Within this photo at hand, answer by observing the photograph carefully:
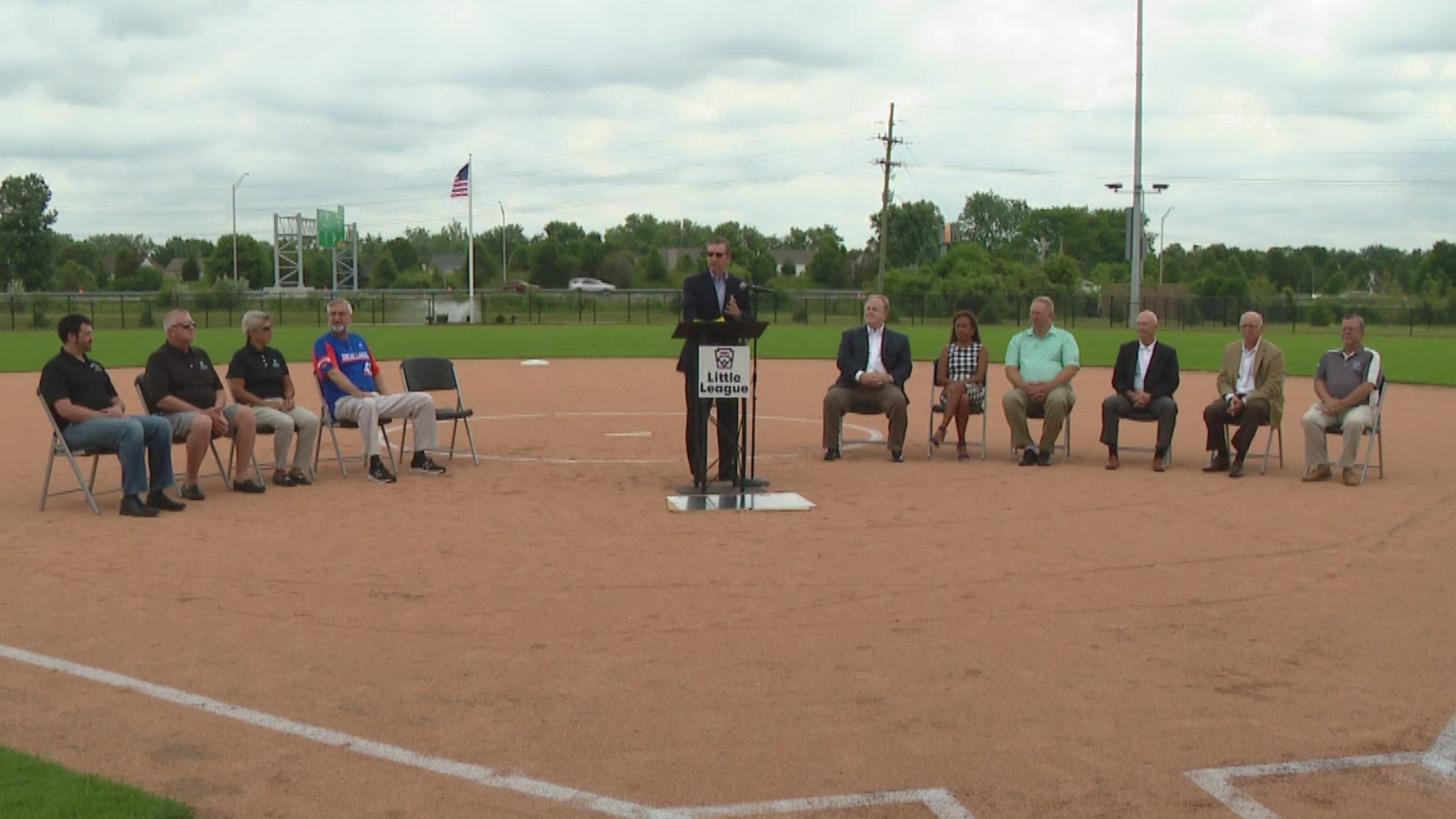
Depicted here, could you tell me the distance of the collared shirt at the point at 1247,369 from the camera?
1184cm

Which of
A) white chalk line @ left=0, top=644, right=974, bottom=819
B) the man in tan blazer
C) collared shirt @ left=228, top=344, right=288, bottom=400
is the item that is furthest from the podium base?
white chalk line @ left=0, top=644, right=974, bottom=819

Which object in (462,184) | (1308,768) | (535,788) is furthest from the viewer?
(462,184)

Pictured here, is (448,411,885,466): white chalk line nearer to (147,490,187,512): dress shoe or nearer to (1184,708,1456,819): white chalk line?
(147,490,187,512): dress shoe

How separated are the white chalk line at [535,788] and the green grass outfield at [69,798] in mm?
728

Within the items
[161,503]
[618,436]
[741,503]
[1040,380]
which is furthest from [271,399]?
[1040,380]

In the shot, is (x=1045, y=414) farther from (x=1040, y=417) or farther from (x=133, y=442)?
(x=133, y=442)

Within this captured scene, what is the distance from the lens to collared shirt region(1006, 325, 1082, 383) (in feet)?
41.3

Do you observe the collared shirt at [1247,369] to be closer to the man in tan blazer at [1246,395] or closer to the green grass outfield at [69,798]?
the man in tan blazer at [1246,395]

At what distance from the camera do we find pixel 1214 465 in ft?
38.5

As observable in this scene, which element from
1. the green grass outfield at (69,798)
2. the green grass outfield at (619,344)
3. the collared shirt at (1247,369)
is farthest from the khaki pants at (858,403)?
the green grass outfield at (619,344)

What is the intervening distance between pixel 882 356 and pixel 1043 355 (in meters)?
1.51

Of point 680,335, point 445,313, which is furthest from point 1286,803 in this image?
point 445,313

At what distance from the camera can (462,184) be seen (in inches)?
2286

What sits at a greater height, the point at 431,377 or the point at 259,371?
the point at 259,371
